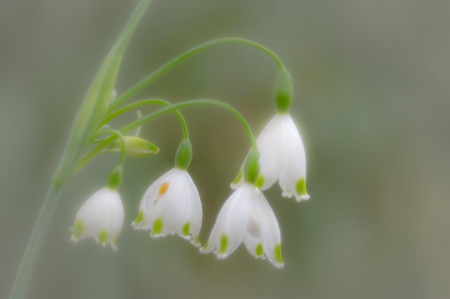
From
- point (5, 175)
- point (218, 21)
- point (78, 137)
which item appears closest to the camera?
point (78, 137)

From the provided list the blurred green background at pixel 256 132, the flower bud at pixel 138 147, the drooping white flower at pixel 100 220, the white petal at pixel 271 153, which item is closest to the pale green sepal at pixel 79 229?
the drooping white flower at pixel 100 220

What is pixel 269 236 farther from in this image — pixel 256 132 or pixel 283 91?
pixel 256 132

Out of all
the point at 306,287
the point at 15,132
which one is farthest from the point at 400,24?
the point at 15,132

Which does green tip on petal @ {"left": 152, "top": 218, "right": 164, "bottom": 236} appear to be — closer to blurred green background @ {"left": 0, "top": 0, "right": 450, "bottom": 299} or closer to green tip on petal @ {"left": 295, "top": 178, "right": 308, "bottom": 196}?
green tip on petal @ {"left": 295, "top": 178, "right": 308, "bottom": 196}

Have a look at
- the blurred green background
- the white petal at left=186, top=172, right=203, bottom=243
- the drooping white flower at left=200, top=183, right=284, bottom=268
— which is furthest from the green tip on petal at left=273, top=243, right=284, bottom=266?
the blurred green background

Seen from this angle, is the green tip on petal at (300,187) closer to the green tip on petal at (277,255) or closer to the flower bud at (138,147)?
the green tip on petal at (277,255)

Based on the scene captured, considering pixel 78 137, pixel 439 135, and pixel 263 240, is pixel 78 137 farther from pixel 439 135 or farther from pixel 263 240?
pixel 439 135
